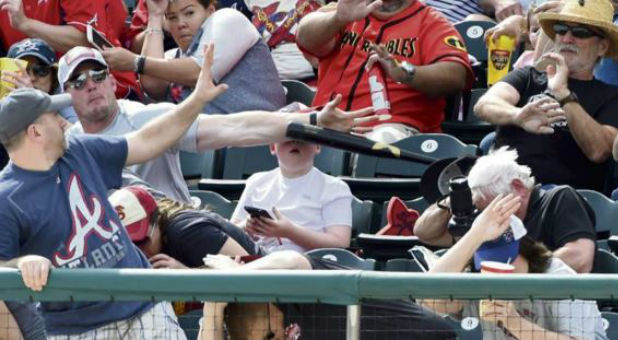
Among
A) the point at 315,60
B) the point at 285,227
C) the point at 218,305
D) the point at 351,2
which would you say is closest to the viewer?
the point at 218,305

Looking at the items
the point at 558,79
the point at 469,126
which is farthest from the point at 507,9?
the point at 558,79

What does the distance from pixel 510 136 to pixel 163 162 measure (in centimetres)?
157

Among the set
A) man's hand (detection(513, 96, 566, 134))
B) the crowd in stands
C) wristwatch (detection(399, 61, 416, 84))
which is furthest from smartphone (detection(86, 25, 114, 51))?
man's hand (detection(513, 96, 566, 134))

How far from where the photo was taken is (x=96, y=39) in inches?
370

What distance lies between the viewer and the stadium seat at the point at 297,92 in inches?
369

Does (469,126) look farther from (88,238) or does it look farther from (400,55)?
(88,238)

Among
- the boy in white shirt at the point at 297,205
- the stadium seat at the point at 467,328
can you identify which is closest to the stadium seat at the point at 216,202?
the boy in white shirt at the point at 297,205

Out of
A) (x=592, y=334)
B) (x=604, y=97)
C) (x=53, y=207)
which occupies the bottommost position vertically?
(x=592, y=334)

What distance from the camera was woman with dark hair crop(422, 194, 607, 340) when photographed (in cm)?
576

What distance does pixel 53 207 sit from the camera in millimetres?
6086

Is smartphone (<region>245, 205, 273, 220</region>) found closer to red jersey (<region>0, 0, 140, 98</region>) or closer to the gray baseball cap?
the gray baseball cap

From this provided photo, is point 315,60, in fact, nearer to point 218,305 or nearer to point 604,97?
point 604,97

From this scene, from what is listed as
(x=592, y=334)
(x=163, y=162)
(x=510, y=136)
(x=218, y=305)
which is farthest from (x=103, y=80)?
(x=592, y=334)

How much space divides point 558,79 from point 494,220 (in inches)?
74.9
